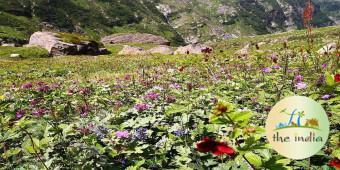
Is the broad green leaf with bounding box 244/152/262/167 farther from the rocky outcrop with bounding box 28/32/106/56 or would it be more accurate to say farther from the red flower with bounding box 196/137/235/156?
the rocky outcrop with bounding box 28/32/106/56

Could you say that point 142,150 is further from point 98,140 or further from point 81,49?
point 81,49

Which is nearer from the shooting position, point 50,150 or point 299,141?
point 299,141

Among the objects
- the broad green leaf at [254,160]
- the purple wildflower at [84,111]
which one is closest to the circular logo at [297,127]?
the broad green leaf at [254,160]

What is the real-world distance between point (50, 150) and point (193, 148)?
1958 mm

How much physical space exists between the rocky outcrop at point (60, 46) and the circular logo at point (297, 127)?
209 ft

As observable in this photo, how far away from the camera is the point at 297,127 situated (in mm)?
2734

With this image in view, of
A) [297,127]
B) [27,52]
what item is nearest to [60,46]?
[27,52]

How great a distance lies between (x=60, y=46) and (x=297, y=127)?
64.5m

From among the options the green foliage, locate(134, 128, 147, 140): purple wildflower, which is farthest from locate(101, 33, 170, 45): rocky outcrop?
locate(134, 128, 147, 140): purple wildflower

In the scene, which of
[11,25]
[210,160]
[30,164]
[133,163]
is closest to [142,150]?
[133,163]

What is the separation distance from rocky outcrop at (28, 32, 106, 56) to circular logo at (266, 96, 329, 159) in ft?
209

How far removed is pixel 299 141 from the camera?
271 cm

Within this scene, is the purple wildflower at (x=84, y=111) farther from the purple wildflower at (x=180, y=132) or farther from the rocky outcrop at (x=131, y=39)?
the rocky outcrop at (x=131, y=39)

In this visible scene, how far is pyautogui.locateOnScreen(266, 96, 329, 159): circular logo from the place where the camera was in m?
2.69
